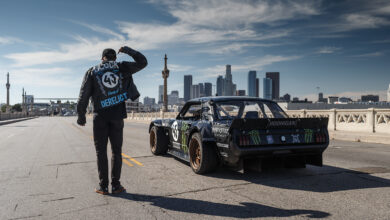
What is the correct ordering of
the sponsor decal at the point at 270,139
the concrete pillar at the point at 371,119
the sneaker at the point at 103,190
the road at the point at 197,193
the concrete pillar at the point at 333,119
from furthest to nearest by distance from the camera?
1. the concrete pillar at the point at 333,119
2. the concrete pillar at the point at 371,119
3. the sponsor decal at the point at 270,139
4. the sneaker at the point at 103,190
5. the road at the point at 197,193

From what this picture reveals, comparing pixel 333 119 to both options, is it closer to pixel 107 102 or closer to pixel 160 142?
pixel 160 142

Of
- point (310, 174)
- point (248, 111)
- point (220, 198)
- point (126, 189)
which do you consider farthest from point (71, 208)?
point (310, 174)

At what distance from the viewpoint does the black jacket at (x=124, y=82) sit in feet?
14.2

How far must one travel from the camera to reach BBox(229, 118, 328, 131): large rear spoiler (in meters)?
4.76

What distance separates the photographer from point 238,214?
11.5 ft

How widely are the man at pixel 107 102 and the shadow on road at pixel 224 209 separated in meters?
0.62

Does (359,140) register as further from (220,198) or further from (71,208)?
(71,208)

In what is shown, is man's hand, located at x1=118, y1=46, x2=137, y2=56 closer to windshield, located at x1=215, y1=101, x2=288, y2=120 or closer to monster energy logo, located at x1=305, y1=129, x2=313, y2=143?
windshield, located at x1=215, y1=101, x2=288, y2=120

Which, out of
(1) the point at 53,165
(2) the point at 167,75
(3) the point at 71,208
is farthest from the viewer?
(2) the point at 167,75

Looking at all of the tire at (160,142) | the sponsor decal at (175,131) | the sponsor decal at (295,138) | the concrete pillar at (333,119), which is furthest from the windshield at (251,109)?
the concrete pillar at (333,119)

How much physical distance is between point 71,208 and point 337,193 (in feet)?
11.6

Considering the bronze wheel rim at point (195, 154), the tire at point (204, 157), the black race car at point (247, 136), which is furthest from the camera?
the bronze wheel rim at point (195, 154)

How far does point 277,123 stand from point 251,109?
1.07m

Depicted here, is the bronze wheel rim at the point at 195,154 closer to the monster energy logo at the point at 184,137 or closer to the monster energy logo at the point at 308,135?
the monster energy logo at the point at 184,137
